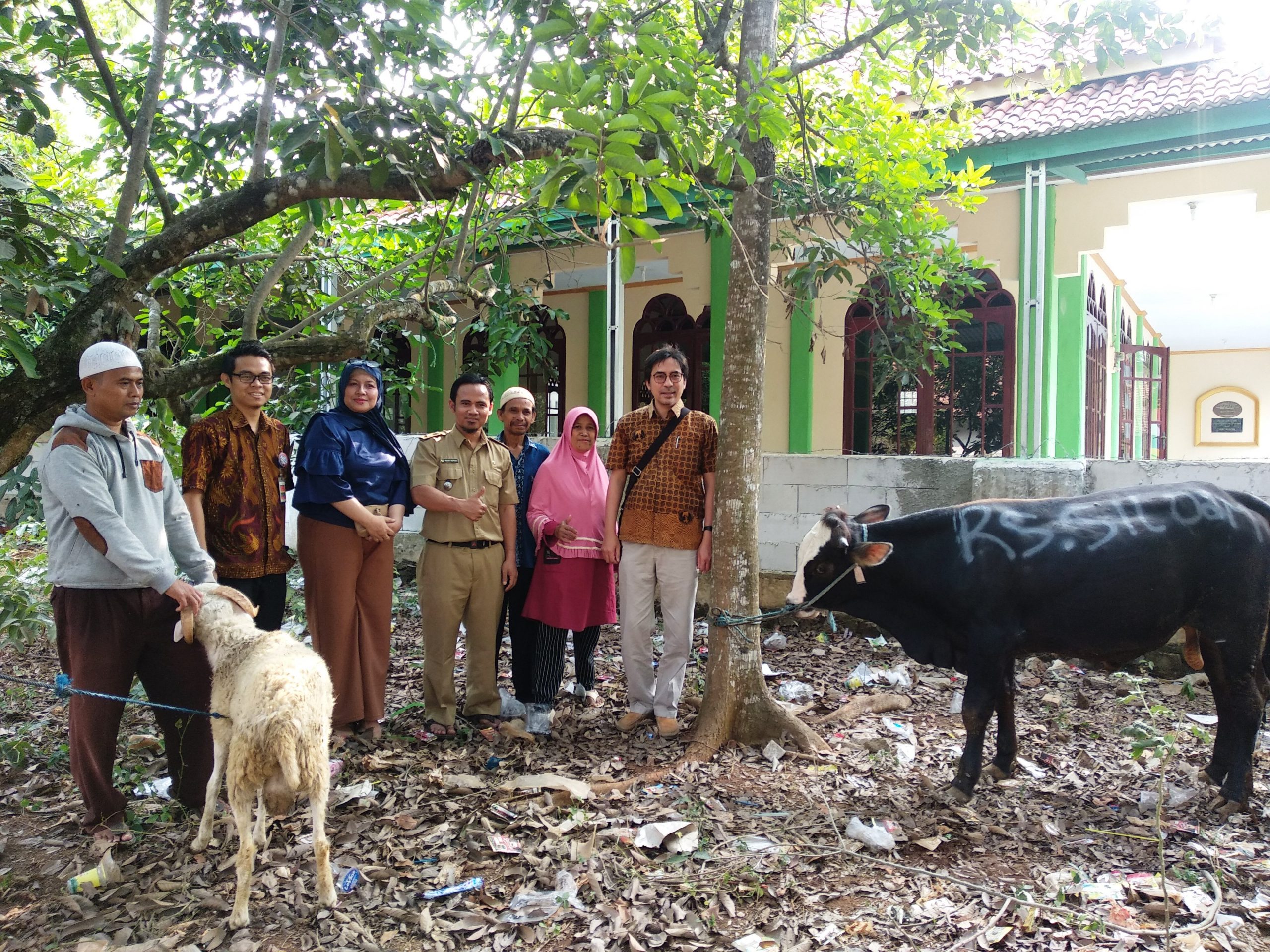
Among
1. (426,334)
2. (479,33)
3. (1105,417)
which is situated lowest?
(1105,417)

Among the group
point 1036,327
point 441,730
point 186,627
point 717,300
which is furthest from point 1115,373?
point 186,627

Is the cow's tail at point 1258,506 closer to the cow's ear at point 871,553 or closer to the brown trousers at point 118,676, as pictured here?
the cow's ear at point 871,553

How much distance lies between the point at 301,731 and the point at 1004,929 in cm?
241

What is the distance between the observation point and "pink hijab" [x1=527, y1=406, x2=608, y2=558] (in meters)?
4.74

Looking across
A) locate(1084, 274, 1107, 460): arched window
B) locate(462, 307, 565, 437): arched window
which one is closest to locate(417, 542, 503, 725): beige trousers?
locate(462, 307, 565, 437): arched window

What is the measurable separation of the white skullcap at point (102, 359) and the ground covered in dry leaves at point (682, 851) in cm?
184

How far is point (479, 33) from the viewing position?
5.14 metres

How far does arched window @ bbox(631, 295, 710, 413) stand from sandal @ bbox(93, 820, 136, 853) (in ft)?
24.6

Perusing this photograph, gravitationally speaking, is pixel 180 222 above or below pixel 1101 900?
above

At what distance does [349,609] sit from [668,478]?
176cm

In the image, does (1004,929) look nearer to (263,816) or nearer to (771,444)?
(263,816)

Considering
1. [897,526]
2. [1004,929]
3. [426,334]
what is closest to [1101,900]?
[1004,929]

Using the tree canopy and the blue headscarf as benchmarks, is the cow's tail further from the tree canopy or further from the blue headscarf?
the blue headscarf

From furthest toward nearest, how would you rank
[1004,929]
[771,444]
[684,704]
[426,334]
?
[771,444] < [426,334] < [684,704] < [1004,929]
